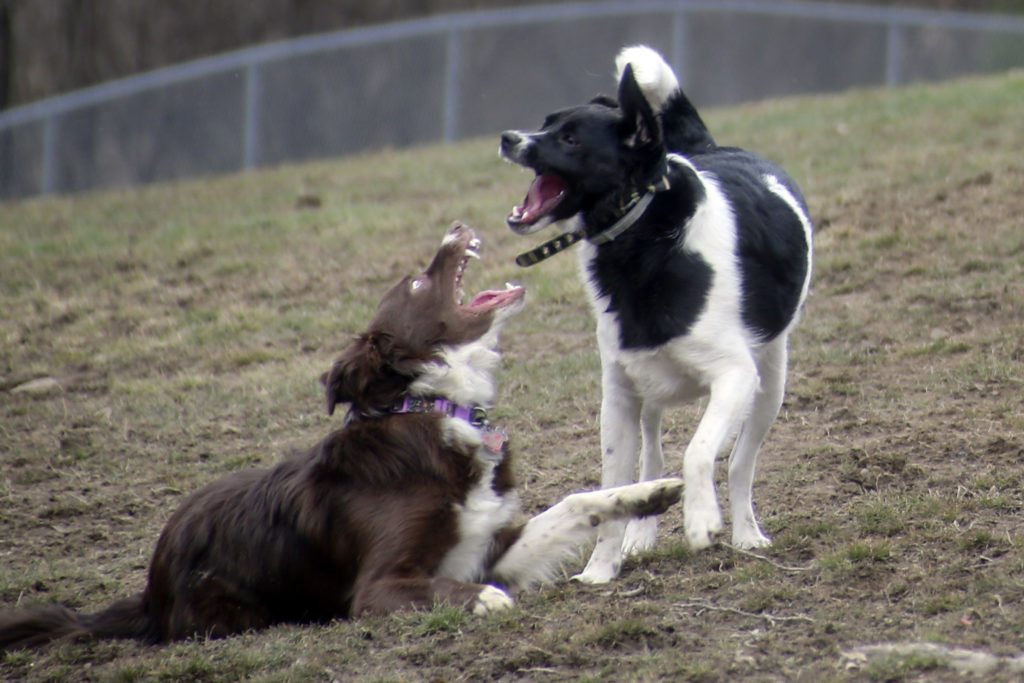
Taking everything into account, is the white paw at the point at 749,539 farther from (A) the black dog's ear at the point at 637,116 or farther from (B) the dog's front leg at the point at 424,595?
(A) the black dog's ear at the point at 637,116

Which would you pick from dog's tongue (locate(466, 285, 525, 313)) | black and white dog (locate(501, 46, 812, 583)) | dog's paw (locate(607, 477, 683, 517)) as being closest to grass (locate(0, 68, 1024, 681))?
dog's paw (locate(607, 477, 683, 517))

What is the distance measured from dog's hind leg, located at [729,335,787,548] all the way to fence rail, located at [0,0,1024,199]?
11.0m

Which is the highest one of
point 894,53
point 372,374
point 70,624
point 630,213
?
point 894,53

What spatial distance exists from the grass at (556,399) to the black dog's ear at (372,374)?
3.01ft

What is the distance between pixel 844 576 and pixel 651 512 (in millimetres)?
726

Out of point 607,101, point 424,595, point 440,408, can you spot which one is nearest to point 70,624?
point 424,595

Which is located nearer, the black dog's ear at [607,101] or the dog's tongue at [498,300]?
the black dog's ear at [607,101]

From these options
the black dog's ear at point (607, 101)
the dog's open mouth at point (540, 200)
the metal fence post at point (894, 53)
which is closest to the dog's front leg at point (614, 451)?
the dog's open mouth at point (540, 200)

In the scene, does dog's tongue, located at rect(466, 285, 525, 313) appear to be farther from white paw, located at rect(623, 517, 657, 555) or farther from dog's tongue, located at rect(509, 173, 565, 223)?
white paw, located at rect(623, 517, 657, 555)

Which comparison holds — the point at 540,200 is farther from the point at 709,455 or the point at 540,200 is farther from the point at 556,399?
the point at 556,399

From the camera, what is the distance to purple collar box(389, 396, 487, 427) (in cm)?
499

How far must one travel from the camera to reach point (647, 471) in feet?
17.0

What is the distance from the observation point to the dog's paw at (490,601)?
14.4 feet

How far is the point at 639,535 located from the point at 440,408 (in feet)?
3.22
